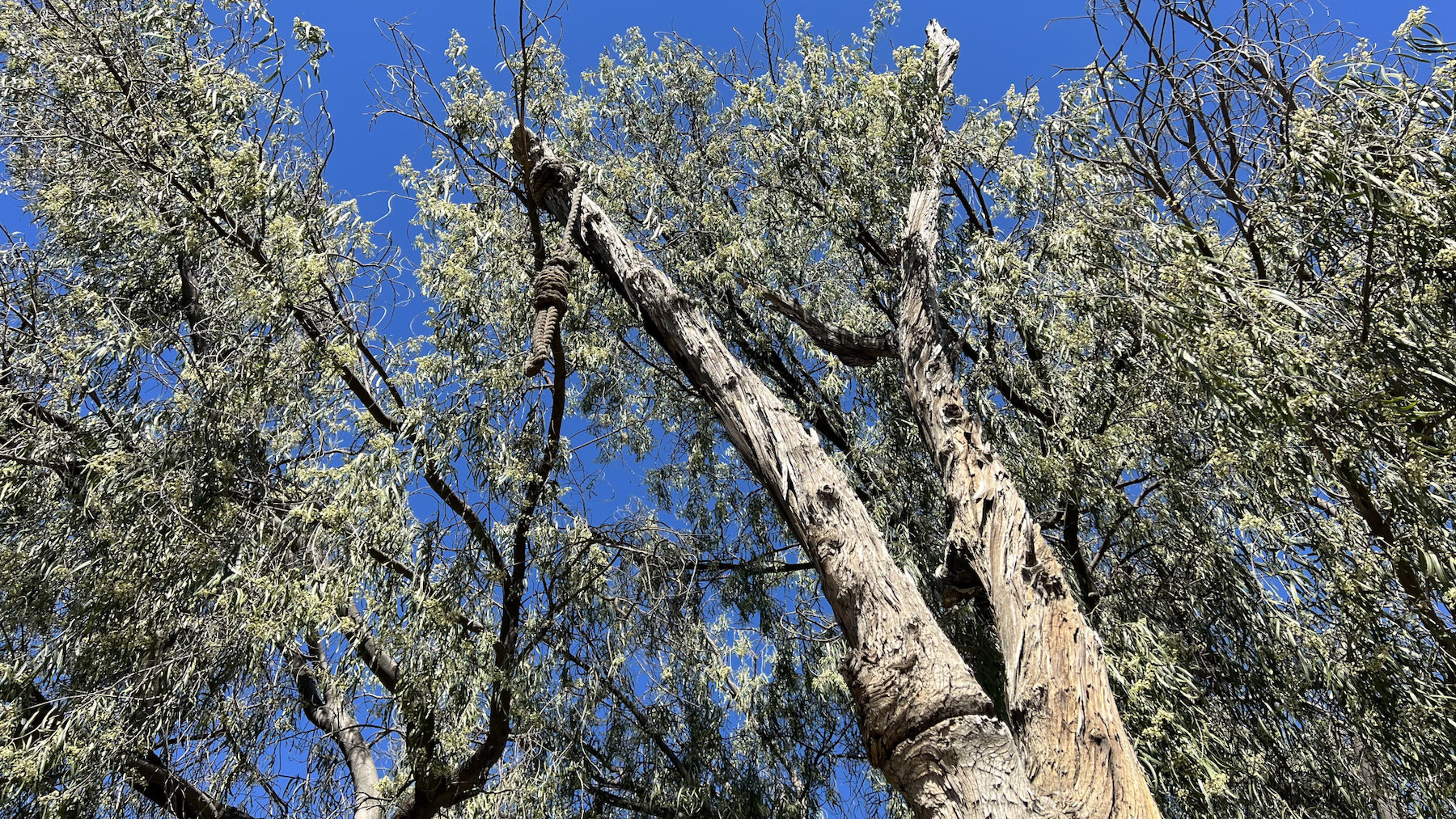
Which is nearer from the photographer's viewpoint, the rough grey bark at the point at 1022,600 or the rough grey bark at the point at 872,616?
the rough grey bark at the point at 872,616

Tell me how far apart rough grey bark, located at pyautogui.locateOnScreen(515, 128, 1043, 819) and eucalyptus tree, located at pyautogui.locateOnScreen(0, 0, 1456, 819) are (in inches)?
0.5

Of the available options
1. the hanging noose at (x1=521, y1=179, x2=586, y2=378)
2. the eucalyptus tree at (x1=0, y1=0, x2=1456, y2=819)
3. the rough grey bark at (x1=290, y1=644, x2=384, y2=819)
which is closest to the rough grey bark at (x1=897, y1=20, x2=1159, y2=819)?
the eucalyptus tree at (x1=0, y1=0, x2=1456, y2=819)

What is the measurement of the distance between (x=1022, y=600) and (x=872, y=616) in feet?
2.39

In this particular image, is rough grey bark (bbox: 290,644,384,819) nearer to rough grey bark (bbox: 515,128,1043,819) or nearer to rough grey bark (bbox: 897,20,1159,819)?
rough grey bark (bbox: 515,128,1043,819)

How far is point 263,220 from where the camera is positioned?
3.92 m

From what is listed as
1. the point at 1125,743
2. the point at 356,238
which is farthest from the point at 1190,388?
the point at 356,238

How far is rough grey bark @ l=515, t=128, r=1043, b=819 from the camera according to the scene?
87.7 inches

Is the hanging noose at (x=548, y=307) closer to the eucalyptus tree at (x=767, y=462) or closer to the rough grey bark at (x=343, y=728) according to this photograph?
the eucalyptus tree at (x=767, y=462)

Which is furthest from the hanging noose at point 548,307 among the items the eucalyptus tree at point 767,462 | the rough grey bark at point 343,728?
the rough grey bark at point 343,728

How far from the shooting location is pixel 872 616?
8.21 ft

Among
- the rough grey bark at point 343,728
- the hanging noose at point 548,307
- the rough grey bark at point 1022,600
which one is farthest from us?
the rough grey bark at point 343,728

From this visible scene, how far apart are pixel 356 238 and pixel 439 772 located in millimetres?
2443

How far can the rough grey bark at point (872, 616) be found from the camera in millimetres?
2229

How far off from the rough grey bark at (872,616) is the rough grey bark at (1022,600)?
27 centimetres
